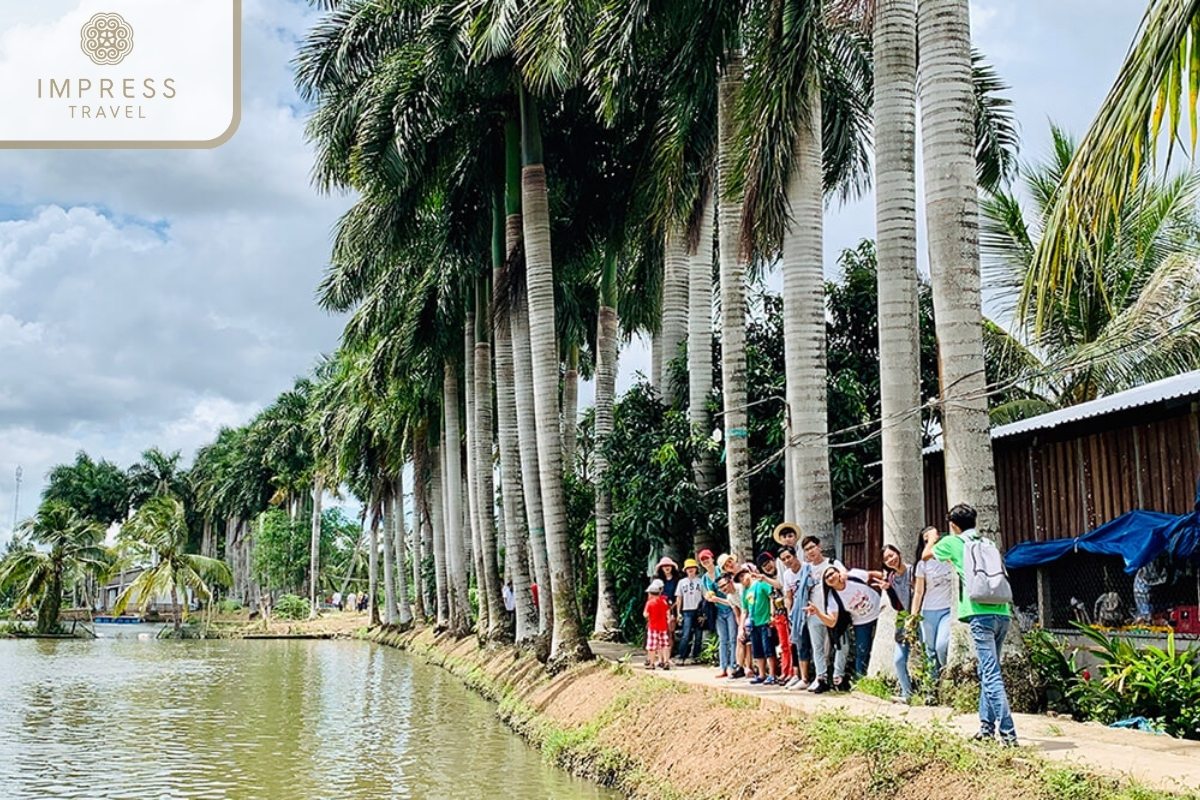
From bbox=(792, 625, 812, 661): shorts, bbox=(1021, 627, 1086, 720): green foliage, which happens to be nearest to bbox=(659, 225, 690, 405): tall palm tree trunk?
bbox=(792, 625, 812, 661): shorts

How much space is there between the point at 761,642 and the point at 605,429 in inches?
436

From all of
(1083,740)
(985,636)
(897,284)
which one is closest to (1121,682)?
(1083,740)

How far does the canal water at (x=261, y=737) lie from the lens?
14375mm

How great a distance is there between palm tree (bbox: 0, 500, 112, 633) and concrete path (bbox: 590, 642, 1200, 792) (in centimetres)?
4990

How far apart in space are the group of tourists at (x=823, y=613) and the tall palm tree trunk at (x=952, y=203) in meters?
1.42

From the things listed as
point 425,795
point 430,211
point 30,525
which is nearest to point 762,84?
point 425,795

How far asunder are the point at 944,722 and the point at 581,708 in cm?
690

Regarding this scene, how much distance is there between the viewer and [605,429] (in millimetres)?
25859

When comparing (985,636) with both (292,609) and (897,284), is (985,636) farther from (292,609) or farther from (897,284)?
(292,609)

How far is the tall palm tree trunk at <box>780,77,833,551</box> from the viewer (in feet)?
51.5

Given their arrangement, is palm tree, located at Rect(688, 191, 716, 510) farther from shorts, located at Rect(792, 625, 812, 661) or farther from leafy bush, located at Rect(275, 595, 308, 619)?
leafy bush, located at Rect(275, 595, 308, 619)

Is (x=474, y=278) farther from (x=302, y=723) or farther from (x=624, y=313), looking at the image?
(x=302, y=723)

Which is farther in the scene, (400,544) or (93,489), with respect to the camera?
(93,489)

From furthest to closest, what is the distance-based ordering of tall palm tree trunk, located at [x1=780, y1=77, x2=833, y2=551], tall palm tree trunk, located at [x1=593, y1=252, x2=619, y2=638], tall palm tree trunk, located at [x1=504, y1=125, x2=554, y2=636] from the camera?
1. tall palm tree trunk, located at [x1=593, y1=252, x2=619, y2=638]
2. tall palm tree trunk, located at [x1=504, y1=125, x2=554, y2=636]
3. tall palm tree trunk, located at [x1=780, y1=77, x2=833, y2=551]
